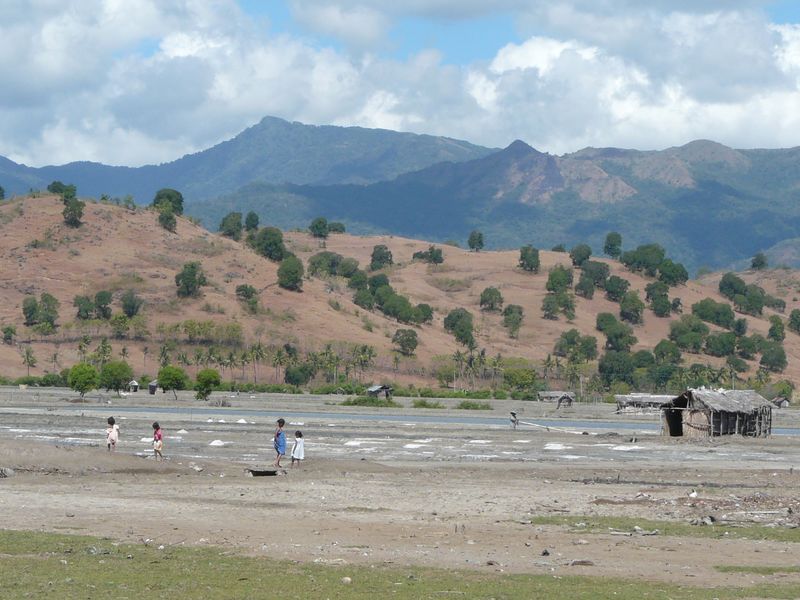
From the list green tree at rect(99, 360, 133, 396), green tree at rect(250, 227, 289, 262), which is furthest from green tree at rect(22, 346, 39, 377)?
green tree at rect(250, 227, 289, 262)

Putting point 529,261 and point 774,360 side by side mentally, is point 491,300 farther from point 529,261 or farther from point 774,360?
point 774,360

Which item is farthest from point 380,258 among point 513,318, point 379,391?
point 379,391

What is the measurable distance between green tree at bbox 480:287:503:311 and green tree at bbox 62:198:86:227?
183 feet

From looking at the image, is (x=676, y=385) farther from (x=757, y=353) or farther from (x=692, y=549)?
(x=692, y=549)

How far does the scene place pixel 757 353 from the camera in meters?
153

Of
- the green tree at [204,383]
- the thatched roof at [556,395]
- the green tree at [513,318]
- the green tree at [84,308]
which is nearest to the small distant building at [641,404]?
the thatched roof at [556,395]

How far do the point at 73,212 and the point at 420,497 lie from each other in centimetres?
12083

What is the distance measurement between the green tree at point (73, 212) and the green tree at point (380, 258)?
5591 centimetres

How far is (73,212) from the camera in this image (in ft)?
469

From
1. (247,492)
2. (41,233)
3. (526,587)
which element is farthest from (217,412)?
Result: (41,233)

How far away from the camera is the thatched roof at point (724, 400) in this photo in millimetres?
56719

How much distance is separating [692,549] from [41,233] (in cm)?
12927

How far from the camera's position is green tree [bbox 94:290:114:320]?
123 meters

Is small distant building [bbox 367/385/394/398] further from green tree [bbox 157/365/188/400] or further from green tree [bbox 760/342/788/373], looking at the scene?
green tree [bbox 760/342/788/373]
